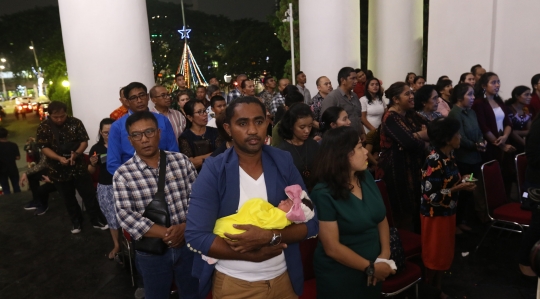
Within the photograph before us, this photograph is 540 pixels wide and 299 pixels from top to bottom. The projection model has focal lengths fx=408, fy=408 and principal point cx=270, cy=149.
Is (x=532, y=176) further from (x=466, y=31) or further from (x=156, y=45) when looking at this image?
(x=156, y=45)

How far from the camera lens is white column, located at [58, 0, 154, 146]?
557cm

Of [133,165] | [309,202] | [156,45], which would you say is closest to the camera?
[309,202]

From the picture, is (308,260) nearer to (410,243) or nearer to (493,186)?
(410,243)

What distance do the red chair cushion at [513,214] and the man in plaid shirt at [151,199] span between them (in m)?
3.01

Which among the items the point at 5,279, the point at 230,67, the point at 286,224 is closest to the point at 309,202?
the point at 286,224

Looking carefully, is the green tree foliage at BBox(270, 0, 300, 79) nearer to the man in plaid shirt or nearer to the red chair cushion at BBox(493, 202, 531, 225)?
the red chair cushion at BBox(493, 202, 531, 225)

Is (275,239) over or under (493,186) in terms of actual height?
over

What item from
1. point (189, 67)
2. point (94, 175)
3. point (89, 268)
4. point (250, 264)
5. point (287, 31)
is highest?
point (287, 31)

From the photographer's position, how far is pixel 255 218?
5.88 feet

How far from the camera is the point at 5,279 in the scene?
425cm

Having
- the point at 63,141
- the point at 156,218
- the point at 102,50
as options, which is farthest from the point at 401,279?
the point at 102,50

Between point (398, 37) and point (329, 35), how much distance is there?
301 cm

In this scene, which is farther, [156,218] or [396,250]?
[396,250]

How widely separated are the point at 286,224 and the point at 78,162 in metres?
4.26
